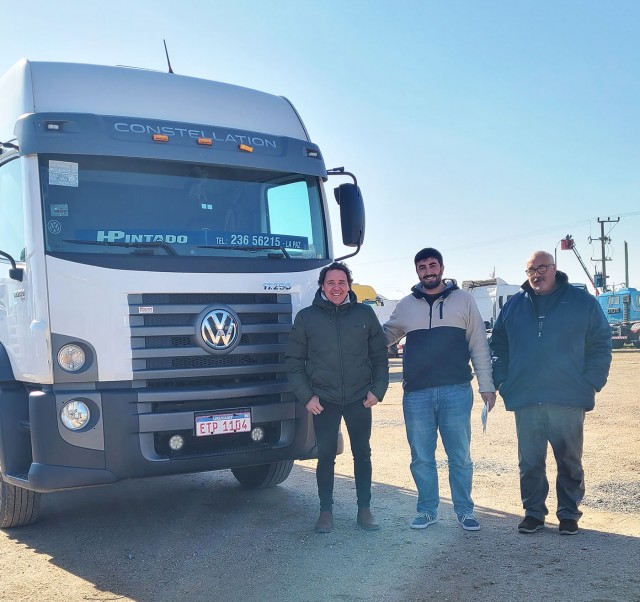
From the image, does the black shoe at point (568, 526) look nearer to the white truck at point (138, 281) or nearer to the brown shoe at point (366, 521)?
the brown shoe at point (366, 521)

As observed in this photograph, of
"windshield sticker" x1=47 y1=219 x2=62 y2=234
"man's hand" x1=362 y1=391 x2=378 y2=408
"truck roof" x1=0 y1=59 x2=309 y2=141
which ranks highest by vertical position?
"truck roof" x1=0 y1=59 x2=309 y2=141

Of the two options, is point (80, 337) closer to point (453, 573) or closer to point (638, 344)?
point (453, 573)

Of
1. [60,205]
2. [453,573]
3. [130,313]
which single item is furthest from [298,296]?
[453,573]

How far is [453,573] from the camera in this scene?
482 centimetres

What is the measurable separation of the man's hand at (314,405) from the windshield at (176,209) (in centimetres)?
123

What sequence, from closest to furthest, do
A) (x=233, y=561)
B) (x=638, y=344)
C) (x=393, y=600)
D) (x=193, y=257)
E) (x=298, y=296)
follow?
(x=393, y=600) → (x=233, y=561) → (x=193, y=257) → (x=298, y=296) → (x=638, y=344)

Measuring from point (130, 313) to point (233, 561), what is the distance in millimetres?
1861

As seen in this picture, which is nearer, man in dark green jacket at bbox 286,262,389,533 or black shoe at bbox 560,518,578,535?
black shoe at bbox 560,518,578,535

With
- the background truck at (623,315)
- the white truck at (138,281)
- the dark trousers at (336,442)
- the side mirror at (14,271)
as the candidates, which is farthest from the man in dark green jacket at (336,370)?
the background truck at (623,315)

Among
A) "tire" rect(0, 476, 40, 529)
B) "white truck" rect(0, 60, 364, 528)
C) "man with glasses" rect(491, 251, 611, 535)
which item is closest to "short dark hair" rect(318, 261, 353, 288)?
"white truck" rect(0, 60, 364, 528)

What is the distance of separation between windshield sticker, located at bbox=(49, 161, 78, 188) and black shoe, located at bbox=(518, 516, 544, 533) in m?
4.11

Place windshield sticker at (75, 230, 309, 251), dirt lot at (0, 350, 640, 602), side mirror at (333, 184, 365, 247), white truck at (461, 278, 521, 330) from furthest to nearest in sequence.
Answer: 1. white truck at (461, 278, 521, 330)
2. side mirror at (333, 184, 365, 247)
3. windshield sticker at (75, 230, 309, 251)
4. dirt lot at (0, 350, 640, 602)

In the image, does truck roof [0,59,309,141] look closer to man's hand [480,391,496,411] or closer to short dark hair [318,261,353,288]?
short dark hair [318,261,353,288]

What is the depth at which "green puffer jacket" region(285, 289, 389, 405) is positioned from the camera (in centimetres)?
580
